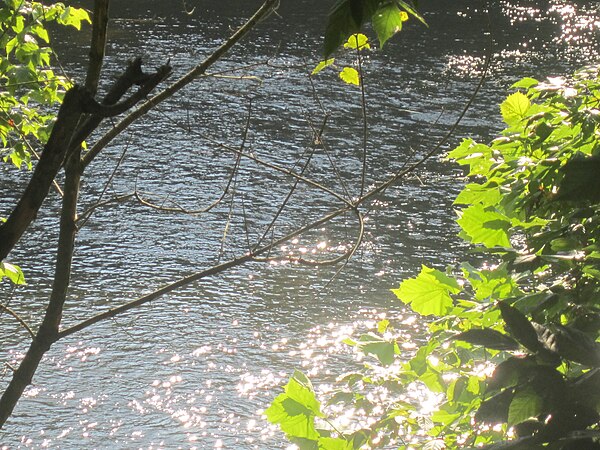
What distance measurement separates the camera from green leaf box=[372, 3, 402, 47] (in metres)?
1.30

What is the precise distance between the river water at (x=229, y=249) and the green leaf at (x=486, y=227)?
2233mm

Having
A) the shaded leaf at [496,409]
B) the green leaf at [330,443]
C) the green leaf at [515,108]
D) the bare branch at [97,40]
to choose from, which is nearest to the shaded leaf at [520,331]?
the shaded leaf at [496,409]

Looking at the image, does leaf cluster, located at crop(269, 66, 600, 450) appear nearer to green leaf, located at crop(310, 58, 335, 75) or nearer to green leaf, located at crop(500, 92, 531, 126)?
green leaf, located at crop(500, 92, 531, 126)

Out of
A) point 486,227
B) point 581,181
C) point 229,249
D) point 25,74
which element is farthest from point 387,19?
point 229,249

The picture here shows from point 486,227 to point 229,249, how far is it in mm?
11327

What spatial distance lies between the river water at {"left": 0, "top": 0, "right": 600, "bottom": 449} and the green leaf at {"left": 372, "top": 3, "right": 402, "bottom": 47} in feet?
10.8

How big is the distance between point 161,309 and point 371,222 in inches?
172

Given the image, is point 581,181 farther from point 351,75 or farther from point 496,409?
point 351,75

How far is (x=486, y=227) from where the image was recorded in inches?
98.5

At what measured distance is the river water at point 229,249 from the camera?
1027 cm

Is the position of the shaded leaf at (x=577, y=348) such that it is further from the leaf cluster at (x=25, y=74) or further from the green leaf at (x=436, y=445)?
the leaf cluster at (x=25, y=74)

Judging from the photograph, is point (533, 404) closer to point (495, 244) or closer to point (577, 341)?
point (577, 341)

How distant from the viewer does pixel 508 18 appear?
29281 millimetres

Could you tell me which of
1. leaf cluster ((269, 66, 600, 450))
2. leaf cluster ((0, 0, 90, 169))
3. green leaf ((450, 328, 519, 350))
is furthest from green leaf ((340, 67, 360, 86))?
leaf cluster ((0, 0, 90, 169))
